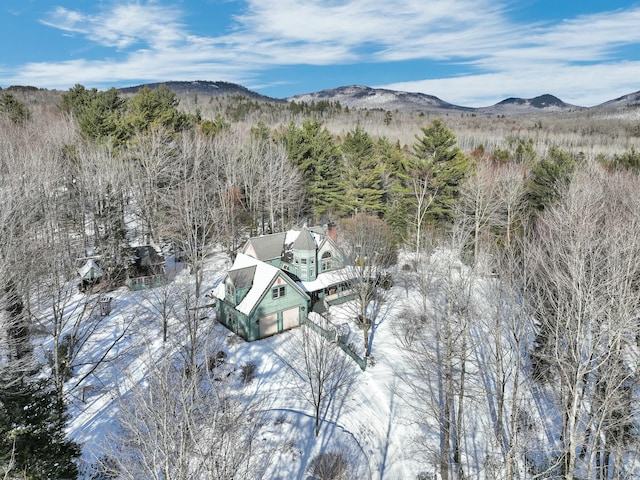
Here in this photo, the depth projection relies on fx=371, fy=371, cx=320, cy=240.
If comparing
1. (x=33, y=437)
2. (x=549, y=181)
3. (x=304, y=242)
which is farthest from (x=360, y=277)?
(x=549, y=181)

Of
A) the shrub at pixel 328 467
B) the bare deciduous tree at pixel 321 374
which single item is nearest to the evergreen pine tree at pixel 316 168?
the bare deciduous tree at pixel 321 374

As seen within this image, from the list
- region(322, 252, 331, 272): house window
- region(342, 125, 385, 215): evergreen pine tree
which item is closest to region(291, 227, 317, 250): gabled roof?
region(322, 252, 331, 272): house window

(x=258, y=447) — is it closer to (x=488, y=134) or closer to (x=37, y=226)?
(x=37, y=226)

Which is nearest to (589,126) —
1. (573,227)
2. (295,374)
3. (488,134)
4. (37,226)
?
(488,134)

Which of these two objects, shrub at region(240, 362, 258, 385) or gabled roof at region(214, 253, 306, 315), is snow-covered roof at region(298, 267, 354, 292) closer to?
gabled roof at region(214, 253, 306, 315)

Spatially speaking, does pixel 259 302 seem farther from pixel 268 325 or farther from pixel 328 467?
pixel 328 467

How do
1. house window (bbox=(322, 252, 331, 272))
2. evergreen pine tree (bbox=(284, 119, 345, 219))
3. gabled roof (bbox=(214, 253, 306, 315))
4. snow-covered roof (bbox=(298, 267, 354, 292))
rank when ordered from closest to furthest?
gabled roof (bbox=(214, 253, 306, 315)) → snow-covered roof (bbox=(298, 267, 354, 292)) → house window (bbox=(322, 252, 331, 272)) → evergreen pine tree (bbox=(284, 119, 345, 219))

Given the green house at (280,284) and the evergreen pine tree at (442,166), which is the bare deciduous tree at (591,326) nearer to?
the evergreen pine tree at (442,166)
